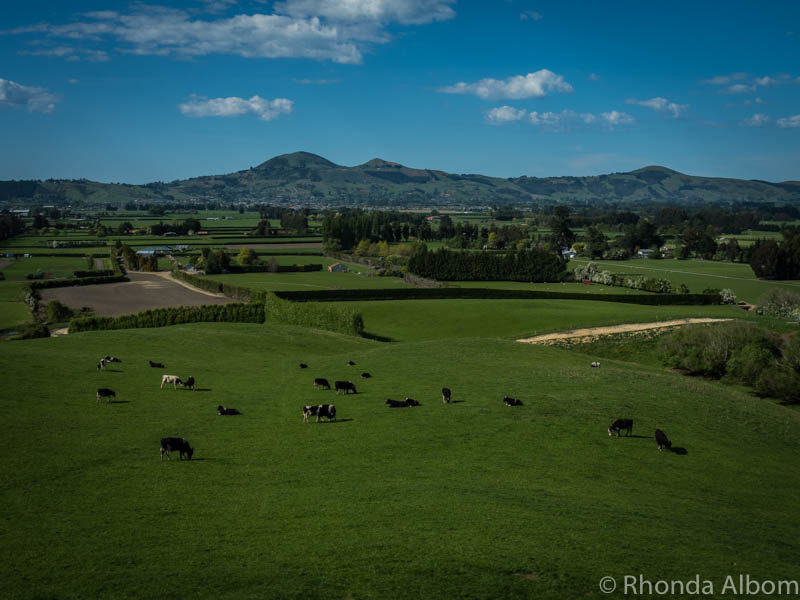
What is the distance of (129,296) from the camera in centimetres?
10719

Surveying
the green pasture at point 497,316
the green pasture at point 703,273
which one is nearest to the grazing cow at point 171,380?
the green pasture at point 497,316

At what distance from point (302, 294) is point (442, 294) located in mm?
23720

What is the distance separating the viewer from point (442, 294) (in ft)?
330

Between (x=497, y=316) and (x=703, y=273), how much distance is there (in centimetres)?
9645

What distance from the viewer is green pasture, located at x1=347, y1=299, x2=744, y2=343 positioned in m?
75.3

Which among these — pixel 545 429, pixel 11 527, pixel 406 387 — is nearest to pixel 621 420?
pixel 545 429

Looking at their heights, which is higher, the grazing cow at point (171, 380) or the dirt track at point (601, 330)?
the grazing cow at point (171, 380)

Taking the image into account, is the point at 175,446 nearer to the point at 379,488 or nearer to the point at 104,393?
the point at 379,488

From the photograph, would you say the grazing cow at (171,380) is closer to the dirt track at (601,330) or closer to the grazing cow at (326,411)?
the grazing cow at (326,411)

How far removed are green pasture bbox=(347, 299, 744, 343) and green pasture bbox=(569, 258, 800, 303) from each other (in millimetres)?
34813

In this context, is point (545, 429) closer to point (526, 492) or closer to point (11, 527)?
point (526, 492)

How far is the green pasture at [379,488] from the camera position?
1355 cm

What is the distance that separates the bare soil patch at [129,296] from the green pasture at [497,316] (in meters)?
31.1

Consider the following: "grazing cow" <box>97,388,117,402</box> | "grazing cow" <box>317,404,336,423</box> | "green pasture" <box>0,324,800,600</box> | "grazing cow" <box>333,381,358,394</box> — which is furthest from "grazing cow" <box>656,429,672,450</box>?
"grazing cow" <box>97,388,117,402</box>
